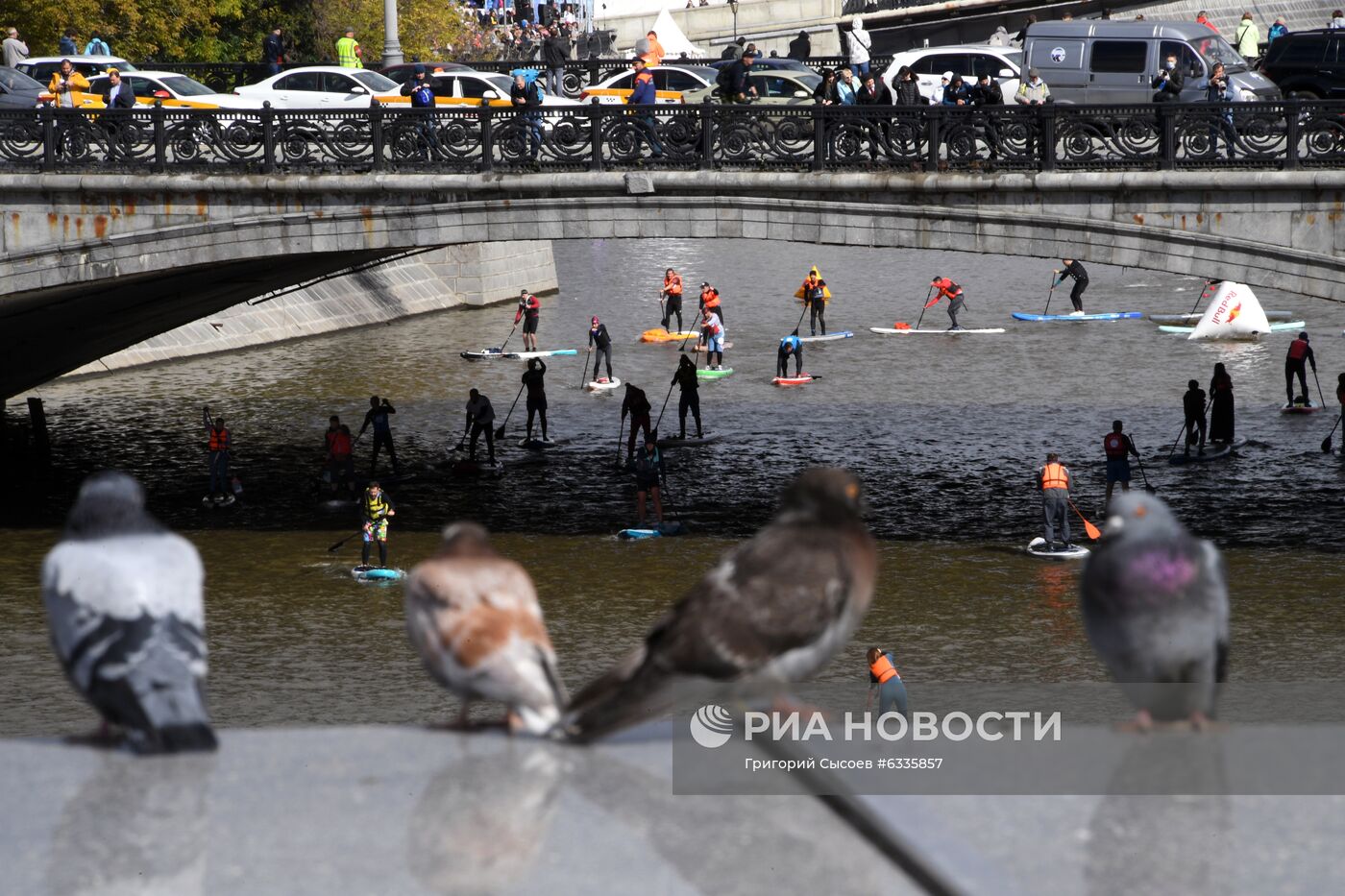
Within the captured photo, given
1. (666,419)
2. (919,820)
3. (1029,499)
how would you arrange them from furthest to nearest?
(666,419) → (1029,499) → (919,820)

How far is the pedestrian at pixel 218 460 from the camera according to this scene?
1089 inches

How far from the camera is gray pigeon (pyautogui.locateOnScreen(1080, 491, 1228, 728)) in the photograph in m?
5.12

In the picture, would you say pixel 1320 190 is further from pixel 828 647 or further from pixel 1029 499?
pixel 828 647

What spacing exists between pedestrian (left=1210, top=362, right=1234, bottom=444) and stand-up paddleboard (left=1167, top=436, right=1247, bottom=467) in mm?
208

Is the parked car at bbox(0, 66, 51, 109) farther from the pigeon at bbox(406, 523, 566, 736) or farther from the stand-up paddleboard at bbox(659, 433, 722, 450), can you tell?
the pigeon at bbox(406, 523, 566, 736)

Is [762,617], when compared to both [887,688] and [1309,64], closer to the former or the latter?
[887,688]

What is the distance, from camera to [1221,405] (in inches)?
1171

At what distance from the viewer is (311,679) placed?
19094mm

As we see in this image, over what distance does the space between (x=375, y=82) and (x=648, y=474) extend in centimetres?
1528

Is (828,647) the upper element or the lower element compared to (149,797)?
upper

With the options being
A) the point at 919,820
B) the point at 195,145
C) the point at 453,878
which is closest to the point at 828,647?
the point at 919,820

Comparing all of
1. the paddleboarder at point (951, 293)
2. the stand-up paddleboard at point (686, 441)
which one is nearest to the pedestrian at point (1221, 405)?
the stand-up paddleboard at point (686, 441)

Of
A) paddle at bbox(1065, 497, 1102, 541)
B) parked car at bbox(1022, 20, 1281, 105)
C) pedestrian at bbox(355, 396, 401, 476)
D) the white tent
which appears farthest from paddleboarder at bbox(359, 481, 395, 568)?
the white tent

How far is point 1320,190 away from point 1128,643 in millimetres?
18724
